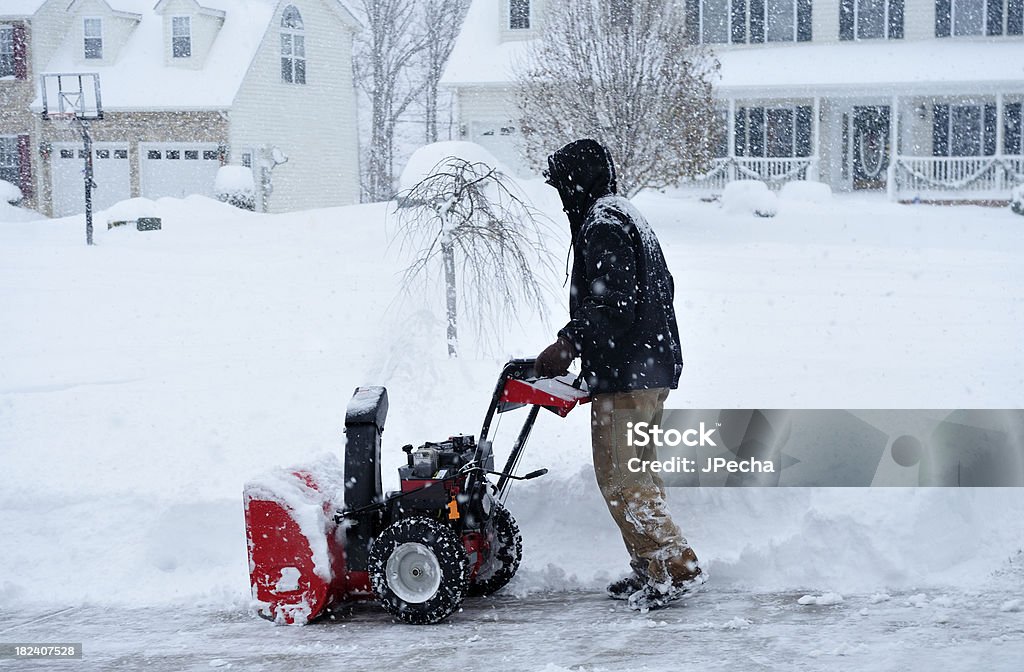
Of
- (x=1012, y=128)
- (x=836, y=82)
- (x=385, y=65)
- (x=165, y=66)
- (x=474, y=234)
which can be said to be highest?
(x=385, y=65)

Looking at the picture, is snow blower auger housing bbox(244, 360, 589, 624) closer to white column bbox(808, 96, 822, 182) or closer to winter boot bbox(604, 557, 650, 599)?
winter boot bbox(604, 557, 650, 599)

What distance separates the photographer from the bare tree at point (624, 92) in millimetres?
17531

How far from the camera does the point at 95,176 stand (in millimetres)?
28391

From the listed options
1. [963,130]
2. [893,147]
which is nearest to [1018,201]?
[893,147]

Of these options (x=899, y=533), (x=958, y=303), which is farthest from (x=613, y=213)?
(x=958, y=303)

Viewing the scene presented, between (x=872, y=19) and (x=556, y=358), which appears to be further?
(x=872, y=19)

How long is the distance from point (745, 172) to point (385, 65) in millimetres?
17470

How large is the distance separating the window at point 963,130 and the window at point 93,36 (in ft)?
64.4

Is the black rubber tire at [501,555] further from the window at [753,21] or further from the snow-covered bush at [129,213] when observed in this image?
the window at [753,21]

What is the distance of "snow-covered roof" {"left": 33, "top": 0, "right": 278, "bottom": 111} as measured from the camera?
27859 mm

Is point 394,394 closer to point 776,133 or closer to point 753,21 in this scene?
point 776,133


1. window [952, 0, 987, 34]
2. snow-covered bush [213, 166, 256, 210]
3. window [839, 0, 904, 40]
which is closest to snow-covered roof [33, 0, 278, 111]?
snow-covered bush [213, 166, 256, 210]

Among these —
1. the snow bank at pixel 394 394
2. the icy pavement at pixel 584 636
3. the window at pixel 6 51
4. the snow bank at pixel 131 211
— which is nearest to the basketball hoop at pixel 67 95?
the window at pixel 6 51

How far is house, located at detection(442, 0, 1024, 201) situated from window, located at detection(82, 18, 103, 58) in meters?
9.24
